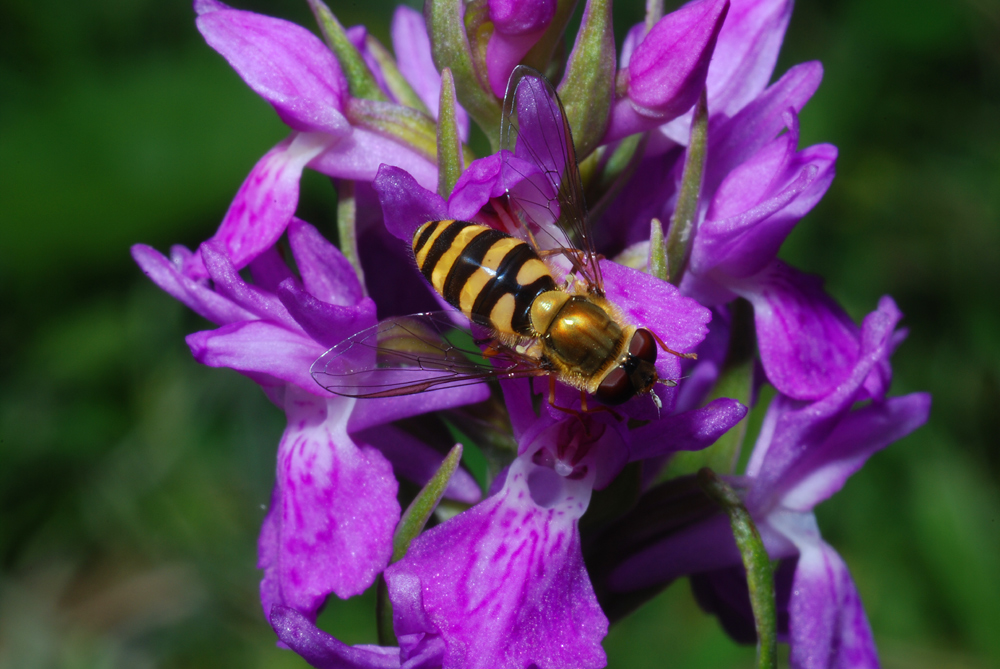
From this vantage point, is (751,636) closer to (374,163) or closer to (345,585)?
(345,585)

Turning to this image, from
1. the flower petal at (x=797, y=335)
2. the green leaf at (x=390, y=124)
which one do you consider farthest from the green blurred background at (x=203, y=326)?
the green leaf at (x=390, y=124)

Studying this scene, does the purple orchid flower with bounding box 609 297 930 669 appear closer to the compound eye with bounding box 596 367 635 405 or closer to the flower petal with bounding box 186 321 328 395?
the compound eye with bounding box 596 367 635 405

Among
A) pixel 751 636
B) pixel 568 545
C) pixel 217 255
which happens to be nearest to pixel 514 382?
pixel 568 545

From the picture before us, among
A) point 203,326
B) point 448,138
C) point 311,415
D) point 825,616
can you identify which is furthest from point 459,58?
point 203,326

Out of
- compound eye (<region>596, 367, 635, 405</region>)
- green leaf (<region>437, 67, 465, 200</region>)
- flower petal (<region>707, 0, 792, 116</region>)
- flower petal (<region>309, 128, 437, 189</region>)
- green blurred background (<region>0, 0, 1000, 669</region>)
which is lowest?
green blurred background (<region>0, 0, 1000, 669</region>)

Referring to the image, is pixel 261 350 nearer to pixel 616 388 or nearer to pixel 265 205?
pixel 265 205

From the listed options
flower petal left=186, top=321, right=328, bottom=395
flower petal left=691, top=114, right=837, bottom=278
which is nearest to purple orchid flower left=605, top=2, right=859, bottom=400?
flower petal left=691, top=114, right=837, bottom=278

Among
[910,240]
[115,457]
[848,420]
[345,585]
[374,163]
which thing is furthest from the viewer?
[910,240]
